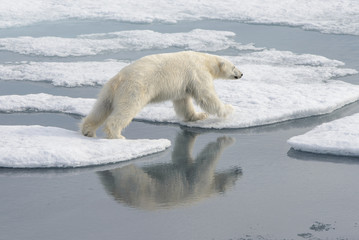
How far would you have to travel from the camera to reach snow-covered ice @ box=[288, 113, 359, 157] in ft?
19.1

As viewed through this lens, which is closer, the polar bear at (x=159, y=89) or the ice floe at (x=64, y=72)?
the polar bear at (x=159, y=89)

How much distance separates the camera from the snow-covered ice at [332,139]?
5.82 metres

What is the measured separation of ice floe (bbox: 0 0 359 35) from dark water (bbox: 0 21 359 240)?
8.54 m

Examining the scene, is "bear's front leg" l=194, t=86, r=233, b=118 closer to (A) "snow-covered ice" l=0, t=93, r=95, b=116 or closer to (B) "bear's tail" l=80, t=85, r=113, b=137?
(B) "bear's tail" l=80, t=85, r=113, b=137

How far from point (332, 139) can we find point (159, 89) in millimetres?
1837

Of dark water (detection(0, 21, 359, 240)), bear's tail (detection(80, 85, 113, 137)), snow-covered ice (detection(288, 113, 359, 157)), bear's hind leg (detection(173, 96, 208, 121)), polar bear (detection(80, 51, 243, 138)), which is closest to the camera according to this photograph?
dark water (detection(0, 21, 359, 240))

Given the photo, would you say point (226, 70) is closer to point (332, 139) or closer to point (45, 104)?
point (332, 139)

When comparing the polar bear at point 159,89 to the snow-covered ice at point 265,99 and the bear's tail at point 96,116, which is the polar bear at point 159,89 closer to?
the bear's tail at point 96,116

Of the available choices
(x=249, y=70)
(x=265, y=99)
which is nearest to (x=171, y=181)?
(x=265, y=99)

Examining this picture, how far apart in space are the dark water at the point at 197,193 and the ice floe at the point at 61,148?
0.09m

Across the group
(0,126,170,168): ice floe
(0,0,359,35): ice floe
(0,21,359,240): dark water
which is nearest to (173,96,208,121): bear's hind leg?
(0,21,359,240): dark water

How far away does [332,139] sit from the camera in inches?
237

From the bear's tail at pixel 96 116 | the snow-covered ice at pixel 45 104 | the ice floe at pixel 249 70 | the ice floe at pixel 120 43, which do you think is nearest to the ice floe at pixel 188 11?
the ice floe at pixel 120 43

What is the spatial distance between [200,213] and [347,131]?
2355 mm
